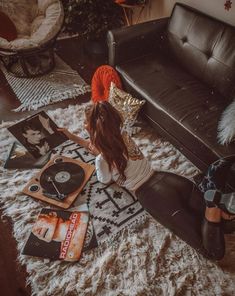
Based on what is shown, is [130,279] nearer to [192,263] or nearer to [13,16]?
[192,263]

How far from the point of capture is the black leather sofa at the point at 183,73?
1.97m

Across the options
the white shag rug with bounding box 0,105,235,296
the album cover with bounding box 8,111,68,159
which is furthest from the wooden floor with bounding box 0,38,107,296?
the album cover with bounding box 8,111,68,159

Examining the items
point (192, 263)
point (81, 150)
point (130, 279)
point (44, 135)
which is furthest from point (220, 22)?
point (130, 279)

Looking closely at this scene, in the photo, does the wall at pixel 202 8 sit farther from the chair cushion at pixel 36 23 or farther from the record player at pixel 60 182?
the record player at pixel 60 182

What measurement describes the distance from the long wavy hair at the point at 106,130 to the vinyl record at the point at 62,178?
442 mm

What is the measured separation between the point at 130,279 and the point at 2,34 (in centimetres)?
261

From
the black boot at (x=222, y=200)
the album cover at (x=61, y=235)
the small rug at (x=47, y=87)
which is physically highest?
the black boot at (x=222, y=200)

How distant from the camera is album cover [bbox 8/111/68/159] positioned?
2.08 m

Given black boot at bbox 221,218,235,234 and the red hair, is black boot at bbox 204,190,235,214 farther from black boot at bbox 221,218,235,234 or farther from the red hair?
the red hair

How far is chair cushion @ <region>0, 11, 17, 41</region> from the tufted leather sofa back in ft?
5.21

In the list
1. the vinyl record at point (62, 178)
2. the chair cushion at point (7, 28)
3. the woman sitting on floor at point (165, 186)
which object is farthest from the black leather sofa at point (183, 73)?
the chair cushion at point (7, 28)

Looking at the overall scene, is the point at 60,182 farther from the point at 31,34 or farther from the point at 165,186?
the point at 31,34

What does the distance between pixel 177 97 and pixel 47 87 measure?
4.59 feet

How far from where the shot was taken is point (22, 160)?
84.5 inches
